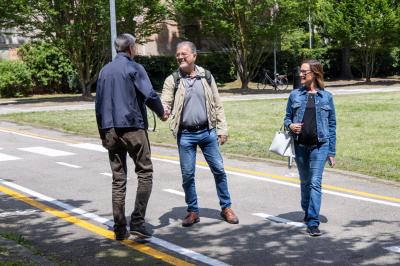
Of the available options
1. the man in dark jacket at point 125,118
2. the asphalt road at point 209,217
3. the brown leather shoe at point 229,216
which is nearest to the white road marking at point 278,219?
the asphalt road at point 209,217

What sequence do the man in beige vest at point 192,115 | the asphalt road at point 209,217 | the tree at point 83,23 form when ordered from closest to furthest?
the asphalt road at point 209,217
the man in beige vest at point 192,115
the tree at point 83,23

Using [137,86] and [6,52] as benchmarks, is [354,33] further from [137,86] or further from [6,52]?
[137,86]


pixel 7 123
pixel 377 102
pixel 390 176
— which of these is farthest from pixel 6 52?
pixel 390 176

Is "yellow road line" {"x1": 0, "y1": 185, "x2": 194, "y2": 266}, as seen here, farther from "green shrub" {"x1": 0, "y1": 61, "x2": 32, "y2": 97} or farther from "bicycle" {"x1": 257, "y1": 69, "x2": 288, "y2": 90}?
"bicycle" {"x1": 257, "y1": 69, "x2": 288, "y2": 90}

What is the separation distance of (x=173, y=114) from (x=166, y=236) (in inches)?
48.4

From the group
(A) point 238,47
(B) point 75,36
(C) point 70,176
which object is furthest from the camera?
(A) point 238,47

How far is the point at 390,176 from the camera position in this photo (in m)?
9.97

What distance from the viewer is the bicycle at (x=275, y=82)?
37769mm

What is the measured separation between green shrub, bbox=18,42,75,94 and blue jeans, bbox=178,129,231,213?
2819 cm

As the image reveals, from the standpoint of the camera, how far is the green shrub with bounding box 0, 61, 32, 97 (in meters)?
33.7

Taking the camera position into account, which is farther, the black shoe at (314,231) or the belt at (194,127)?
the belt at (194,127)

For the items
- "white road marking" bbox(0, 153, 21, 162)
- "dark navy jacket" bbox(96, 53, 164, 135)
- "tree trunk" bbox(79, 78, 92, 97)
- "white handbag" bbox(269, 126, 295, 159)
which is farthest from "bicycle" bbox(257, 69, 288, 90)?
"dark navy jacket" bbox(96, 53, 164, 135)

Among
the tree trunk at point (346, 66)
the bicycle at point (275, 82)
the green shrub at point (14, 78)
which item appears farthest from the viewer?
the tree trunk at point (346, 66)

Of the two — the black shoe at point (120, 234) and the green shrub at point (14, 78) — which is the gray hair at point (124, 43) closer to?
the black shoe at point (120, 234)
